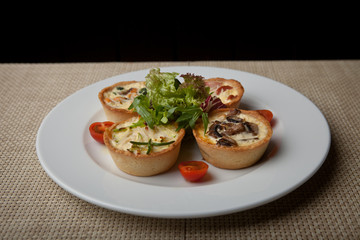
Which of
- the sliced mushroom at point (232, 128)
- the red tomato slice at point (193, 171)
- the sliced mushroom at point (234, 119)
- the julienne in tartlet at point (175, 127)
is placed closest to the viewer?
the red tomato slice at point (193, 171)

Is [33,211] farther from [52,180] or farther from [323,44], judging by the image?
[323,44]

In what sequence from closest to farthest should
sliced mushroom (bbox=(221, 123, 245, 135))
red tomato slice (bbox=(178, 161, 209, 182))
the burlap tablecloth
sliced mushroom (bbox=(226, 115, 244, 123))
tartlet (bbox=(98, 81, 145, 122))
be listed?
the burlap tablecloth → red tomato slice (bbox=(178, 161, 209, 182)) → sliced mushroom (bbox=(221, 123, 245, 135)) → sliced mushroom (bbox=(226, 115, 244, 123)) → tartlet (bbox=(98, 81, 145, 122))

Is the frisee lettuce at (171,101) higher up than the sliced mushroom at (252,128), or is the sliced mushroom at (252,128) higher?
the frisee lettuce at (171,101)

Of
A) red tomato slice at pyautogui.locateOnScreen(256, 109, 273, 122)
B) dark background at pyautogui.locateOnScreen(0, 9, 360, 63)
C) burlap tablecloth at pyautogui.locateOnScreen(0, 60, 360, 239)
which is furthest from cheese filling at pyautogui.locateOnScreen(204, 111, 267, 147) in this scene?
dark background at pyautogui.locateOnScreen(0, 9, 360, 63)

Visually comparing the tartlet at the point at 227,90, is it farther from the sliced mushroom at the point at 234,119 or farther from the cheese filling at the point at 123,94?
the cheese filling at the point at 123,94

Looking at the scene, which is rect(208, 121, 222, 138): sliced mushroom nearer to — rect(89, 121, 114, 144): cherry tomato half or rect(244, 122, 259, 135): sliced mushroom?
rect(244, 122, 259, 135): sliced mushroom

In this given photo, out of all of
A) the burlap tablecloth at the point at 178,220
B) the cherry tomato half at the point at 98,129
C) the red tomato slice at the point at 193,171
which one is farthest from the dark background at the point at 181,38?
the red tomato slice at the point at 193,171
